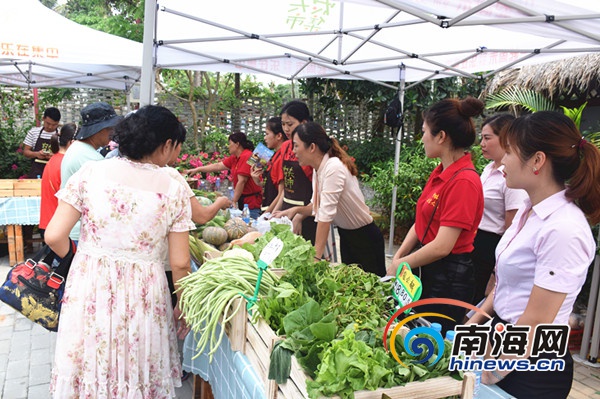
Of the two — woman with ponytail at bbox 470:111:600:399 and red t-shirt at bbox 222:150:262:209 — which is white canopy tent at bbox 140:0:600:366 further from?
woman with ponytail at bbox 470:111:600:399

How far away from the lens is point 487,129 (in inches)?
133

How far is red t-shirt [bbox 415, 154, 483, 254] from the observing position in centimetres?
227

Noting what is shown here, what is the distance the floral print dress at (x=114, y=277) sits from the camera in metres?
2.04

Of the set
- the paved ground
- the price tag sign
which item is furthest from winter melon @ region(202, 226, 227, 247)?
the price tag sign

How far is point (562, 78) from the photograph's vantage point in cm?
643

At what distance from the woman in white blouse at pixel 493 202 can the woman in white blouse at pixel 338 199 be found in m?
0.77

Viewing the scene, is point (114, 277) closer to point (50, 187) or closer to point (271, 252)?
point (271, 252)

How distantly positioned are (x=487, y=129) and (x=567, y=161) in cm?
197

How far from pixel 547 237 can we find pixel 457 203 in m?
0.84

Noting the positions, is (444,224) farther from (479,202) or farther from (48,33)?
(48,33)

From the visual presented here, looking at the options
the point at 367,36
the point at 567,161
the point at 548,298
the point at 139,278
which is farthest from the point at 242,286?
the point at 367,36

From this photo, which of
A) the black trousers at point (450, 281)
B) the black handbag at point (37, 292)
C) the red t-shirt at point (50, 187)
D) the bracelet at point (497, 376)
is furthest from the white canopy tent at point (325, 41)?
the bracelet at point (497, 376)

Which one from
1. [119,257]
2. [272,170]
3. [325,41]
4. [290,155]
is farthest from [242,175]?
[119,257]

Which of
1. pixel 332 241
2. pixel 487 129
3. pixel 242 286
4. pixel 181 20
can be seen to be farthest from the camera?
pixel 181 20
